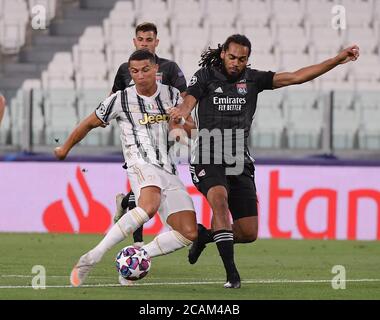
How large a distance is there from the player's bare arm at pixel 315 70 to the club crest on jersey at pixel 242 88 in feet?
0.84

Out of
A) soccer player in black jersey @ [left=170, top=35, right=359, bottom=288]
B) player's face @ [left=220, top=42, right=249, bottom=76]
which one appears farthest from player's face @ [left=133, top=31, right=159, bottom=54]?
player's face @ [left=220, top=42, right=249, bottom=76]

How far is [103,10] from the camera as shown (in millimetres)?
22594

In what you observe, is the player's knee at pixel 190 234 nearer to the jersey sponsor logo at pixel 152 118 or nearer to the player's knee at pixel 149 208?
the player's knee at pixel 149 208

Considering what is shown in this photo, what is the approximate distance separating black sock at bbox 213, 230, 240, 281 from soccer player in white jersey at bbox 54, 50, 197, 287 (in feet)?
0.69

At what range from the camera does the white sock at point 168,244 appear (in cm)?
998

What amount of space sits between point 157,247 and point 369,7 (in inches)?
507

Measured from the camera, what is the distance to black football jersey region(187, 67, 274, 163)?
34.2ft

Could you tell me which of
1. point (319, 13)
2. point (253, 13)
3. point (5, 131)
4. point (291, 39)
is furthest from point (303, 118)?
point (253, 13)

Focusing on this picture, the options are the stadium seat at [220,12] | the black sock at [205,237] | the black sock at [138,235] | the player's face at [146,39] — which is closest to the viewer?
the black sock at [205,237]

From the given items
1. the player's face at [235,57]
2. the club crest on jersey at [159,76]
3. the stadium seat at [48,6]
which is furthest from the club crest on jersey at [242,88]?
the stadium seat at [48,6]

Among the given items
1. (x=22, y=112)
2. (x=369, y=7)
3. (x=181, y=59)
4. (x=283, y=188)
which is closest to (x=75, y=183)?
(x=22, y=112)

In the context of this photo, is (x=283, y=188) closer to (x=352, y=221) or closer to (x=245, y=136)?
(x=352, y=221)

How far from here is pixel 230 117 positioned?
34.3 feet
